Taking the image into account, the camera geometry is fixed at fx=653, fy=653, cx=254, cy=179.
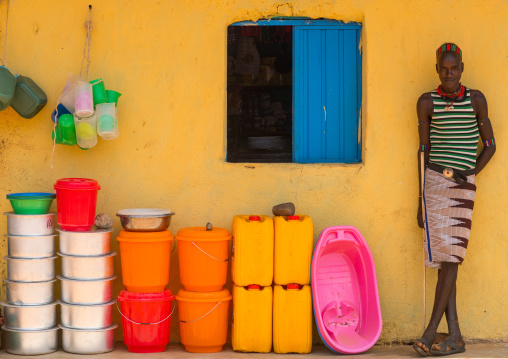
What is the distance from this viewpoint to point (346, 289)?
5562mm

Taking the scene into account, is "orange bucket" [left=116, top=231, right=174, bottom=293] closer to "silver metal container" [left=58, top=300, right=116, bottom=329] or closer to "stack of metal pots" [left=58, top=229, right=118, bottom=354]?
"stack of metal pots" [left=58, top=229, right=118, bottom=354]

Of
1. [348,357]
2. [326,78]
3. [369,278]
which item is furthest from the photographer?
[326,78]

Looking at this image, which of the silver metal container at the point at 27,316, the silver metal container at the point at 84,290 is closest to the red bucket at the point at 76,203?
the silver metal container at the point at 84,290

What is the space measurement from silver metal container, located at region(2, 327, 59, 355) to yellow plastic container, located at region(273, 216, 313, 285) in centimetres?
187

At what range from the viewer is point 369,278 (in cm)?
545

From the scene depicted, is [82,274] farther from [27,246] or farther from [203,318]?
[203,318]

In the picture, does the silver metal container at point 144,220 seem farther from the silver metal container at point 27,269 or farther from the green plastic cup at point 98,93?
the green plastic cup at point 98,93

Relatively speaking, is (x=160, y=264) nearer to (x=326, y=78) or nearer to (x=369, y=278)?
(x=369, y=278)

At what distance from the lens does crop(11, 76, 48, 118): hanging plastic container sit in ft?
17.7

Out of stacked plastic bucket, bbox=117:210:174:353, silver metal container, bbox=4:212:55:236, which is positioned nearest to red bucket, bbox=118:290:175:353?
stacked plastic bucket, bbox=117:210:174:353

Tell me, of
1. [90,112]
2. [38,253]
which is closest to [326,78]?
[90,112]

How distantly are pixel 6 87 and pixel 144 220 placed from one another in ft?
5.07

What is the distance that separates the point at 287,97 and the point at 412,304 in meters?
2.19

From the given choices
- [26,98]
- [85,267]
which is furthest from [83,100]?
[85,267]
